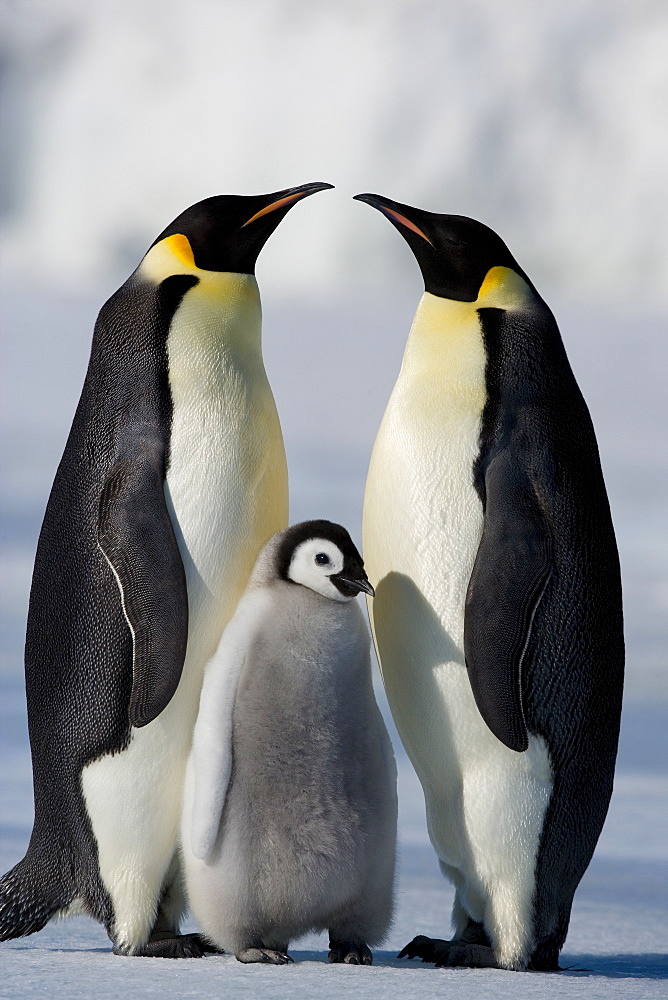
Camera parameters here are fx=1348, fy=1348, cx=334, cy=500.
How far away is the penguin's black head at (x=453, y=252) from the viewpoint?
2574 millimetres

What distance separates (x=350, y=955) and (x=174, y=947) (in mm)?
305

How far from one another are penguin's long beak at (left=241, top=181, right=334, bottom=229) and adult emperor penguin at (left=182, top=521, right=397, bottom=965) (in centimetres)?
69

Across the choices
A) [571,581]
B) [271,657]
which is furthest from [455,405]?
[271,657]

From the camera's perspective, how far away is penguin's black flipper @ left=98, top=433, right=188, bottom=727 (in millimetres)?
2252

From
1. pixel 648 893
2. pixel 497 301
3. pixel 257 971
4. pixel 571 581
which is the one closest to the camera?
pixel 257 971

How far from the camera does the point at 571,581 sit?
236cm

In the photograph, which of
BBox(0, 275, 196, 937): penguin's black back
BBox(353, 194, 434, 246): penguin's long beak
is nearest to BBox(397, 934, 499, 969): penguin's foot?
BBox(0, 275, 196, 937): penguin's black back

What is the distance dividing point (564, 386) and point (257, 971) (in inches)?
45.6

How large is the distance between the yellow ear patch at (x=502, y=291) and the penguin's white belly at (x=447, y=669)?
0.24m

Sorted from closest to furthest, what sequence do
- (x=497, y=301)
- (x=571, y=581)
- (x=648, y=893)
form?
(x=571, y=581) → (x=497, y=301) → (x=648, y=893)

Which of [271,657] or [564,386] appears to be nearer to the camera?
[271,657]

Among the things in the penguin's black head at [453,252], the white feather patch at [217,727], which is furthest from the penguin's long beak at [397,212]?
the white feather patch at [217,727]

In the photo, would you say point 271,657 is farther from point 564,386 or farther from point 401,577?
point 564,386

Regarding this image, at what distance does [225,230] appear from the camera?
8.51 ft
